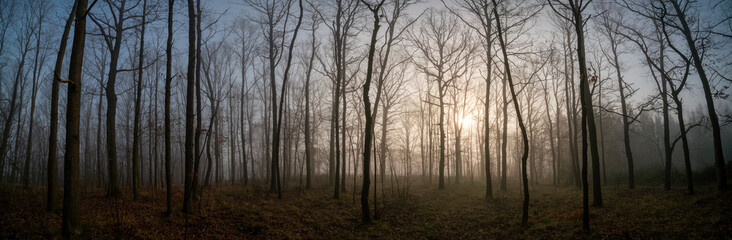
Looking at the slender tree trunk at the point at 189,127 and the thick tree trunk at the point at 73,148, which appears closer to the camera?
the thick tree trunk at the point at 73,148

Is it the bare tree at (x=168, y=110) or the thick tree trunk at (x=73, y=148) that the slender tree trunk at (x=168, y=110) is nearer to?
the bare tree at (x=168, y=110)

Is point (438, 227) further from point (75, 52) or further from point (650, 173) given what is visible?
A: point (650, 173)

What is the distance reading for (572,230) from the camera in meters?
7.01

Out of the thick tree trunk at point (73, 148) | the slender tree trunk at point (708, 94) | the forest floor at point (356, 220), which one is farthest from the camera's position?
the slender tree trunk at point (708, 94)

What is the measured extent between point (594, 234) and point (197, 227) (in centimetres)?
925

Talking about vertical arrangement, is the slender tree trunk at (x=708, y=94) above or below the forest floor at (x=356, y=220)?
above

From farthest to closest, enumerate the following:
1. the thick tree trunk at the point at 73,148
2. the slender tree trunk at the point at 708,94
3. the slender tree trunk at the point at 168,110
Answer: the slender tree trunk at the point at 708,94, the slender tree trunk at the point at 168,110, the thick tree trunk at the point at 73,148

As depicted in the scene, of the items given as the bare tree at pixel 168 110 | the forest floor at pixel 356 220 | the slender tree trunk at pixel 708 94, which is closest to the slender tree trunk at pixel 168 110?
the bare tree at pixel 168 110

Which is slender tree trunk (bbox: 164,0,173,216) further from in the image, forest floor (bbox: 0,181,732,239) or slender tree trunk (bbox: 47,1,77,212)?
slender tree trunk (bbox: 47,1,77,212)

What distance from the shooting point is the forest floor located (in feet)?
20.1

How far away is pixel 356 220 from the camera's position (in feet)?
28.6

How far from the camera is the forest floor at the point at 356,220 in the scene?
6137 millimetres

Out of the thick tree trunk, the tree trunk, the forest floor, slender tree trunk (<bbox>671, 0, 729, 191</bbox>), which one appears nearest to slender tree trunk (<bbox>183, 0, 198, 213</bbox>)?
the tree trunk

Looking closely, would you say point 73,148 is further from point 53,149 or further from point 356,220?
point 356,220
